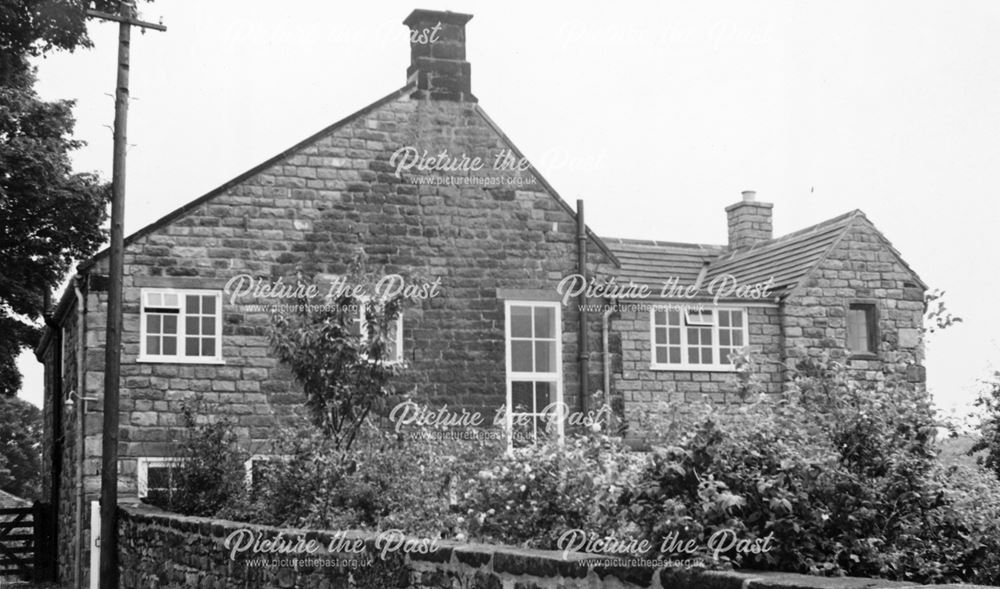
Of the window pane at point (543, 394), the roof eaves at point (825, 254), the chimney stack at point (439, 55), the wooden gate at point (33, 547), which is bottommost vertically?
the wooden gate at point (33, 547)

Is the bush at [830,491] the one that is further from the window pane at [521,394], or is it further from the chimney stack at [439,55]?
the chimney stack at [439,55]

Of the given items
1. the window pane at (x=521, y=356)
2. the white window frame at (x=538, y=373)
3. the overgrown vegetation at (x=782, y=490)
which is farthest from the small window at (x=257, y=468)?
the window pane at (x=521, y=356)

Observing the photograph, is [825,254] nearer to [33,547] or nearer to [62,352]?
[62,352]

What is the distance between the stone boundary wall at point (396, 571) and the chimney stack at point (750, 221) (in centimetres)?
1731

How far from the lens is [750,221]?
30016mm

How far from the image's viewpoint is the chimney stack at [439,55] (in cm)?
2156

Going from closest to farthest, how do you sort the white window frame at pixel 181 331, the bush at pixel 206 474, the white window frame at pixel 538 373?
the bush at pixel 206 474
the white window frame at pixel 181 331
the white window frame at pixel 538 373

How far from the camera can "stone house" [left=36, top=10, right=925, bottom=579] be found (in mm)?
19562

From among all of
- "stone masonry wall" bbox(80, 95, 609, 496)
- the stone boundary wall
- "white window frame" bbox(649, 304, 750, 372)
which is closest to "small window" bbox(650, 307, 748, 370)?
"white window frame" bbox(649, 304, 750, 372)

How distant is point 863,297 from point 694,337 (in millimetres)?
3640

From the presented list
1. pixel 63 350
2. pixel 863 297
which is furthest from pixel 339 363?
pixel 863 297

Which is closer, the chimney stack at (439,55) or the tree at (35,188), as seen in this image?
the chimney stack at (439,55)

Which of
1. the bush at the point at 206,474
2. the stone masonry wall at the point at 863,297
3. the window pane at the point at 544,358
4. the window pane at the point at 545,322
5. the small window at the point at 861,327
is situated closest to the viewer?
the bush at the point at 206,474

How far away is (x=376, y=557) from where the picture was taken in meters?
9.05
